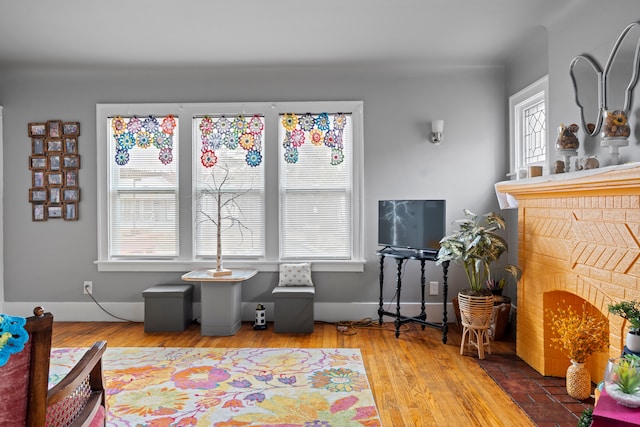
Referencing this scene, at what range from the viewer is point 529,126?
4125mm

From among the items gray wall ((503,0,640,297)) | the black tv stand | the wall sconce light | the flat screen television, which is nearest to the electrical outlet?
the black tv stand

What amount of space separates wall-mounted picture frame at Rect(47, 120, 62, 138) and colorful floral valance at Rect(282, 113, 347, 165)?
240cm

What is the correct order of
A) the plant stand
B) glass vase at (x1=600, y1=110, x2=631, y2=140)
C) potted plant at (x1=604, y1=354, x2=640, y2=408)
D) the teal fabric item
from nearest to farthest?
the teal fabric item, potted plant at (x1=604, y1=354, x2=640, y2=408), glass vase at (x1=600, y1=110, x2=631, y2=140), the plant stand

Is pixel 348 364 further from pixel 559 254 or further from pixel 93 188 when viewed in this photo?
pixel 93 188

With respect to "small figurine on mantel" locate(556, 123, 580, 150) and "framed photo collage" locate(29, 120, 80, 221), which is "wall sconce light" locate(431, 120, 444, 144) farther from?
"framed photo collage" locate(29, 120, 80, 221)

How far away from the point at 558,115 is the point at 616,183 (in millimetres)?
1234

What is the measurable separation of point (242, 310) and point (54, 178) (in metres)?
2.47

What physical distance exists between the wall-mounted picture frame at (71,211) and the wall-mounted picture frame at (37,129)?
2.63ft

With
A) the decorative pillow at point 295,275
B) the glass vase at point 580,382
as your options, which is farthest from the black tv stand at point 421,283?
the glass vase at point 580,382

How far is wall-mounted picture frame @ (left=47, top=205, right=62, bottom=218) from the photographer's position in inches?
181

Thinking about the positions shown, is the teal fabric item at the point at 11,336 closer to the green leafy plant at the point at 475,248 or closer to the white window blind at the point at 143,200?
the green leafy plant at the point at 475,248

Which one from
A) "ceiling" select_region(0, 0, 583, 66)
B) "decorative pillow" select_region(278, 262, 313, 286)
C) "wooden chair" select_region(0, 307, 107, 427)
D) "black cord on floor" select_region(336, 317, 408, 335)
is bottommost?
"black cord on floor" select_region(336, 317, 408, 335)

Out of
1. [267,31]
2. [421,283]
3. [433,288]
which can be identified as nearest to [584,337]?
[421,283]

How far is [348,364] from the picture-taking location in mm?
3316
